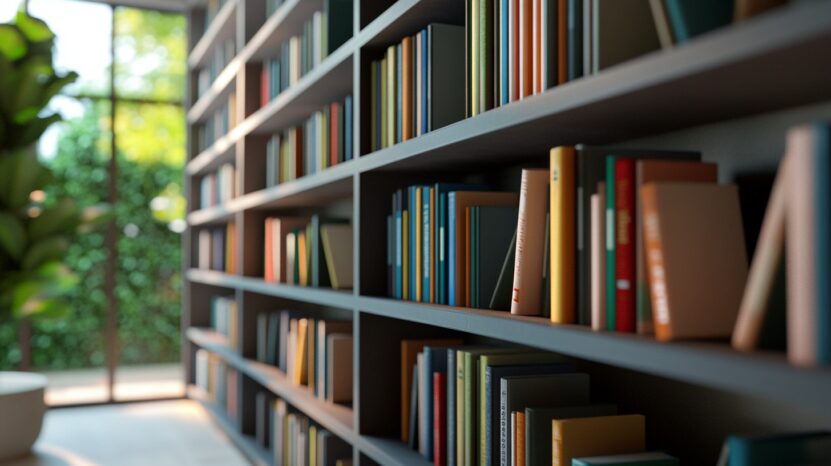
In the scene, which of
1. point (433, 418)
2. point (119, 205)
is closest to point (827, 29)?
point (433, 418)

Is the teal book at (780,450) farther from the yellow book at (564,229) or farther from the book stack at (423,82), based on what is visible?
the book stack at (423,82)

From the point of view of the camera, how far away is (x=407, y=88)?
85.7 inches

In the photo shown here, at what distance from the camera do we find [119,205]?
6121mm

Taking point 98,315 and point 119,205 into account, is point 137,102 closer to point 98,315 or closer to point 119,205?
point 119,205

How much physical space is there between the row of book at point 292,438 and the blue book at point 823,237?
1981 mm

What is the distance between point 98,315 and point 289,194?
12.2ft

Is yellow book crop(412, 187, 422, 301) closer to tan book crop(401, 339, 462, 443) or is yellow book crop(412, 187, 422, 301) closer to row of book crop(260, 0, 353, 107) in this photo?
tan book crop(401, 339, 462, 443)

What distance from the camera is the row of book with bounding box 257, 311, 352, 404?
2.83 metres

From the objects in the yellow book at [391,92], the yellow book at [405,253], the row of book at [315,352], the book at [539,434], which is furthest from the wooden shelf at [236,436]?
the book at [539,434]

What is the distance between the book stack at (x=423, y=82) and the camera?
2.05 metres

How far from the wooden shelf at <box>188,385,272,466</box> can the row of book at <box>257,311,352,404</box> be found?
39 centimetres

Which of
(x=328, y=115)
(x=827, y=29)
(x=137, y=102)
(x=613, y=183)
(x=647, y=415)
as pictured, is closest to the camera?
(x=827, y=29)

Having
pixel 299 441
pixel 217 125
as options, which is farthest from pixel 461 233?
pixel 217 125

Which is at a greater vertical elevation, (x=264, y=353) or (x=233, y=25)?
(x=233, y=25)
